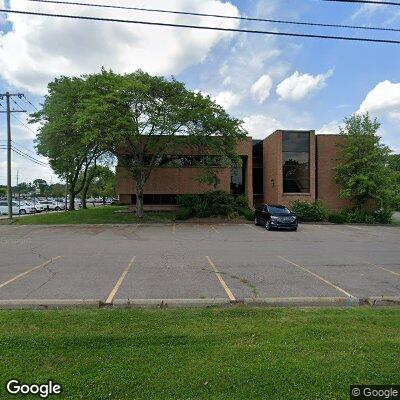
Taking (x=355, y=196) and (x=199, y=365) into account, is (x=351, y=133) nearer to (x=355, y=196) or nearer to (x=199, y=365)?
(x=355, y=196)

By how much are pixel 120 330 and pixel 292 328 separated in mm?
2406

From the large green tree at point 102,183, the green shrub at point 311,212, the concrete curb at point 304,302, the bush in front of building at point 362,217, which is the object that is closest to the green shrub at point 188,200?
the green shrub at point 311,212

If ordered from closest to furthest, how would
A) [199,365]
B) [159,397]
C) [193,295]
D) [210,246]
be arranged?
[159,397] → [199,365] → [193,295] → [210,246]

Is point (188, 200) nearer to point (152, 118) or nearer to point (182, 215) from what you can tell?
point (182, 215)

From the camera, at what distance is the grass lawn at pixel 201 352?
344cm

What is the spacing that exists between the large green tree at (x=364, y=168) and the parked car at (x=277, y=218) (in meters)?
8.80

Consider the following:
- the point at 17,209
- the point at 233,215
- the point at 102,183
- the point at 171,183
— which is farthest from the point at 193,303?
the point at 102,183

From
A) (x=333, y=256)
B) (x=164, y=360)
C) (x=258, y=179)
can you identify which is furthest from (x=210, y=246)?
(x=258, y=179)

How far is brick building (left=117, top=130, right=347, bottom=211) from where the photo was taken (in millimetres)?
30172

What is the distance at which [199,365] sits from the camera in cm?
385

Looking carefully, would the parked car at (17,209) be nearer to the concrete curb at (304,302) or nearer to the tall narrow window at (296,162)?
the tall narrow window at (296,162)

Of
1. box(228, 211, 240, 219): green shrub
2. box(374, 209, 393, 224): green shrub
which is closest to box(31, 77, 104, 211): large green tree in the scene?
box(228, 211, 240, 219): green shrub

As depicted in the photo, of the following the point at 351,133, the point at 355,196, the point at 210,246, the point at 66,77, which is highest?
the point at 66,77

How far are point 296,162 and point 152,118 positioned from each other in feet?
44.2
